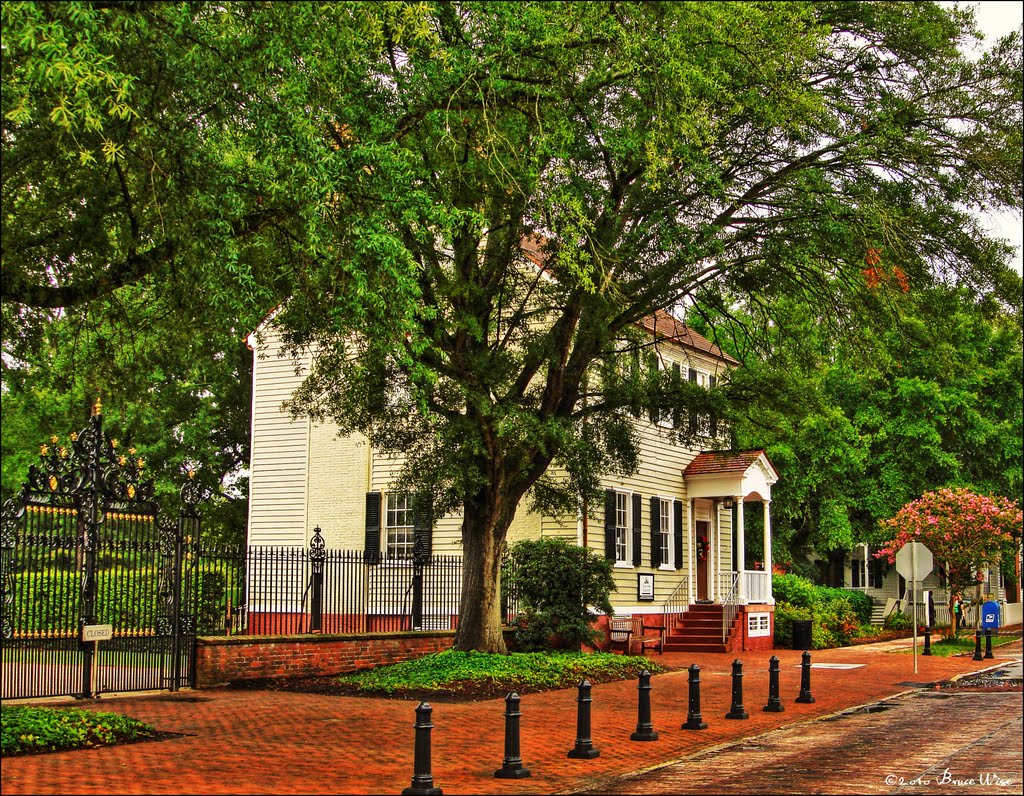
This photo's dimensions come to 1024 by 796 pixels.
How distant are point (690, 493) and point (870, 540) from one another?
1367 centimetres

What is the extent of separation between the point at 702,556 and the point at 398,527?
9490 mm

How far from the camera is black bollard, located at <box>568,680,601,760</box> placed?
1152 centimetres

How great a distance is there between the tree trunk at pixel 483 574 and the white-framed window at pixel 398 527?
8.61 m

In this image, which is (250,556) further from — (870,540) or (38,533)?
(870,540)

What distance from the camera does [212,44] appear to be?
37.3 feet

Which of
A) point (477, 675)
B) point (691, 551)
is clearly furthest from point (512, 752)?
point (691, 551)

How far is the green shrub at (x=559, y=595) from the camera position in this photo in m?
22.3

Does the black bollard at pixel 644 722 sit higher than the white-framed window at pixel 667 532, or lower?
lower

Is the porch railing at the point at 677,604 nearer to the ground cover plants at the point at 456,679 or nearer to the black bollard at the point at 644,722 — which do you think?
the ground cover plants at the point at 456,679

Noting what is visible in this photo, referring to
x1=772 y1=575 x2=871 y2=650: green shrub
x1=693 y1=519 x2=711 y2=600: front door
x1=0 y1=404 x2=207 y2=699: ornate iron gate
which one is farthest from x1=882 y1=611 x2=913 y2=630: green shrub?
x1=0 y1=404 x2=207 y2=699: ornate iron gate

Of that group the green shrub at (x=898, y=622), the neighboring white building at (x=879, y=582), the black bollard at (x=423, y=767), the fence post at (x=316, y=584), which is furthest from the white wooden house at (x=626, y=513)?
the neighboring white building at (x=879, y=582)

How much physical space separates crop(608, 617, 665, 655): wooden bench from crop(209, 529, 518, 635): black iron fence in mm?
3606

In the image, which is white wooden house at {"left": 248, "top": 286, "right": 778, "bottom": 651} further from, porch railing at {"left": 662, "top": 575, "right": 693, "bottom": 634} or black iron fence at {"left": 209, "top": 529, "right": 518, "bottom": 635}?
black iron fence at {"left": 209, "top": 529, "right": 518, "bottom": 635}

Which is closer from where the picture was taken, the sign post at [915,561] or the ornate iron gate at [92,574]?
the ornate iron gate at [92,574]
